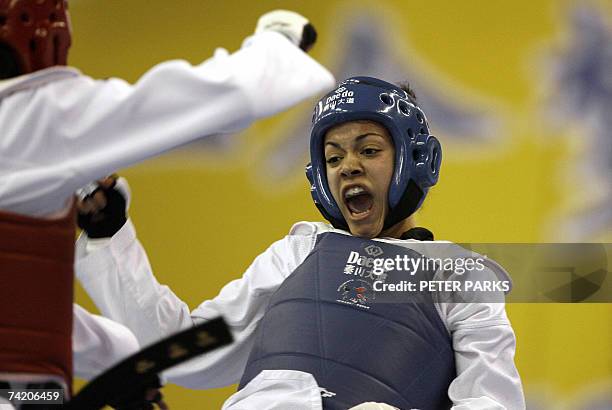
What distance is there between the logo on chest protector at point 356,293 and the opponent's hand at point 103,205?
0.69 m

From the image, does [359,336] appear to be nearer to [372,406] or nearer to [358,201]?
[372,406]

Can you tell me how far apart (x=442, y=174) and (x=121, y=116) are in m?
2.77

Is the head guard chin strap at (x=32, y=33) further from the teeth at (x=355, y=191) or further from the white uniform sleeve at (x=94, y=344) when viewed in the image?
the teeth at (x=355, y=191)

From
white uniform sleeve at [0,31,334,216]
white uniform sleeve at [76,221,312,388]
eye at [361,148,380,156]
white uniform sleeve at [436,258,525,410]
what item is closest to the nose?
eye at [361,148,380,156]

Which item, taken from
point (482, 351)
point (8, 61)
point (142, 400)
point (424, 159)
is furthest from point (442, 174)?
point (8, 61)

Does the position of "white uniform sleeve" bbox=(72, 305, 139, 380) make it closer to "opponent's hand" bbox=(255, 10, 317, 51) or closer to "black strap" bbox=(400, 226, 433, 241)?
"opponent's hand" bbox=(255, 10, 317, 51)

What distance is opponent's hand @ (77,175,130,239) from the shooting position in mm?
3076

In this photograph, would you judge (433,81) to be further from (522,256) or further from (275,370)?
(275,370)

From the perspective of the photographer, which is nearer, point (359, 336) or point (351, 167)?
point (359, 336)

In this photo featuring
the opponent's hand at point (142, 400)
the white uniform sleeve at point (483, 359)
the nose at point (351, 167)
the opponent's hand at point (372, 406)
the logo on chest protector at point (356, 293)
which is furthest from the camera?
the nose at point (351, 167)

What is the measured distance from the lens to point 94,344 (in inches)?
111

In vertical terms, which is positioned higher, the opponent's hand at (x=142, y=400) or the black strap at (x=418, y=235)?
the black strap at (x=418, y=235)

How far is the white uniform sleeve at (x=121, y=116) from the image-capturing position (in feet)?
7.78

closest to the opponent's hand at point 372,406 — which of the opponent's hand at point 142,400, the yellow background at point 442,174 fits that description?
the opponent's hand at point 142,400
